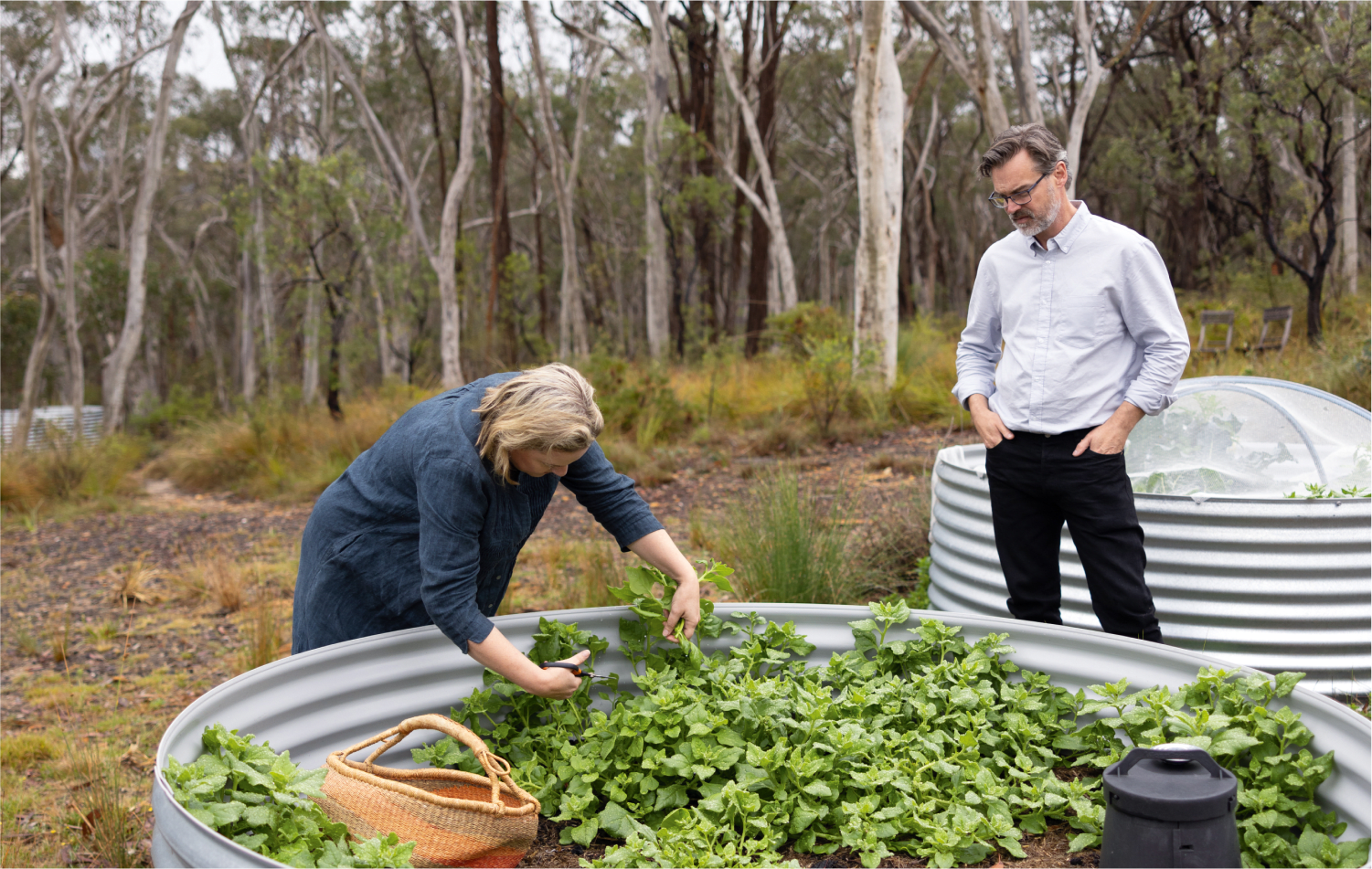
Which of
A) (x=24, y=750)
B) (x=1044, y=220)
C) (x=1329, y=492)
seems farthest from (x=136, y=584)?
(x=1329, y=492)

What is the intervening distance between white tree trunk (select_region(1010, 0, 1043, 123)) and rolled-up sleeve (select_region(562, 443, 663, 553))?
25.7 feet

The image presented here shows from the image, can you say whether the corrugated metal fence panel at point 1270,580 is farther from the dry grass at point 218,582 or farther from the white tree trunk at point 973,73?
the white tree trunk at point 973,73

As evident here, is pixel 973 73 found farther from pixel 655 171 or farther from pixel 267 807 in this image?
pixel 267 807

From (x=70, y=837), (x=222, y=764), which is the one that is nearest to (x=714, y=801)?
(x=222, y=764)

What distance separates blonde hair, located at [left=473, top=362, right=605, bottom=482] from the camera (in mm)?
1914

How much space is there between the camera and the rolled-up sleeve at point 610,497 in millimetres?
2314

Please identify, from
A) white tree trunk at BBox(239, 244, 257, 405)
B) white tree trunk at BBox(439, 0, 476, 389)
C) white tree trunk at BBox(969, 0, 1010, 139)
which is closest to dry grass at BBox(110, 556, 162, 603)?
white tree trunk at BBox(439, 0, 476, 389)

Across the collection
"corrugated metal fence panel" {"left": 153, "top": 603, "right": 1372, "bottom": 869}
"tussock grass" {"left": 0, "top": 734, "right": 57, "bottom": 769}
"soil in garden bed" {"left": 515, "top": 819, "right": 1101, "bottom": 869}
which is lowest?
"tussock grass" {"left": 0, "top": 734, "right": 57, "bottom": 769}

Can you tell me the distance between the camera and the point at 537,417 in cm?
192

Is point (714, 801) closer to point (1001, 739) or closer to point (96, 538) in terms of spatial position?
point (1001, 739)

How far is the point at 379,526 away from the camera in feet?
7.49

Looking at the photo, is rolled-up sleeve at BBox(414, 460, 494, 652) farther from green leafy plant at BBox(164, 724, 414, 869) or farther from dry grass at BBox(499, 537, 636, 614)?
dry grass at BBox(499, 537, 636, 614)

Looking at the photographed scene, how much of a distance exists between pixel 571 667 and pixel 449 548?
1.41 feet

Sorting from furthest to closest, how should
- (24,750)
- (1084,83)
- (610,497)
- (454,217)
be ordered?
(454,217), (1084,83), (24,750), (610,497)
